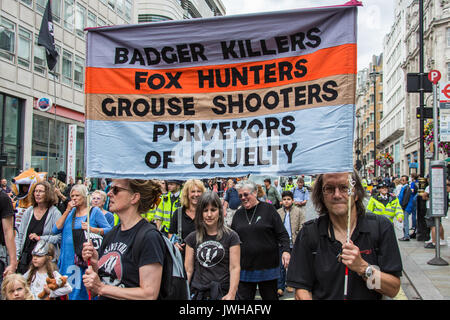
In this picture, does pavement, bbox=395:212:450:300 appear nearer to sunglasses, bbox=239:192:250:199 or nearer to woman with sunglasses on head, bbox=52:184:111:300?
sunglasses, bbox=239:192:250:199

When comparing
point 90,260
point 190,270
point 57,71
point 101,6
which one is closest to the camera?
point 90,260

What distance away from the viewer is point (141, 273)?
9.15 feet

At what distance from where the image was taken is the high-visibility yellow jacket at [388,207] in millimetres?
11109

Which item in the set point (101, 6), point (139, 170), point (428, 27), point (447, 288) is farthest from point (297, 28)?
point (428, 27)

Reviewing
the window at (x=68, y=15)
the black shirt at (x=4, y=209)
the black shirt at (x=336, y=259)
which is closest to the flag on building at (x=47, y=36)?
the window at (x=68, y=15)

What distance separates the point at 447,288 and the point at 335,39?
6.13 metres

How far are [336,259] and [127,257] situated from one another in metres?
1.32


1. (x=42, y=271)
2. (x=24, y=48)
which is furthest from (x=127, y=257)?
(x=24, y=48)

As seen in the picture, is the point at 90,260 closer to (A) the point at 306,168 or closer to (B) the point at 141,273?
(B) the point at 141,273

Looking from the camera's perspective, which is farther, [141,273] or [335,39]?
[335,39]

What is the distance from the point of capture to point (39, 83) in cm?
2775

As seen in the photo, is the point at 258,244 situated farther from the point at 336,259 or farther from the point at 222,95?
the point at 336,259

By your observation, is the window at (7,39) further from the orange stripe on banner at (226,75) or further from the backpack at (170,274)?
the backpack at (170,274)

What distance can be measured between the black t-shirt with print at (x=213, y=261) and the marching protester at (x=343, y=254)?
6.33ft
